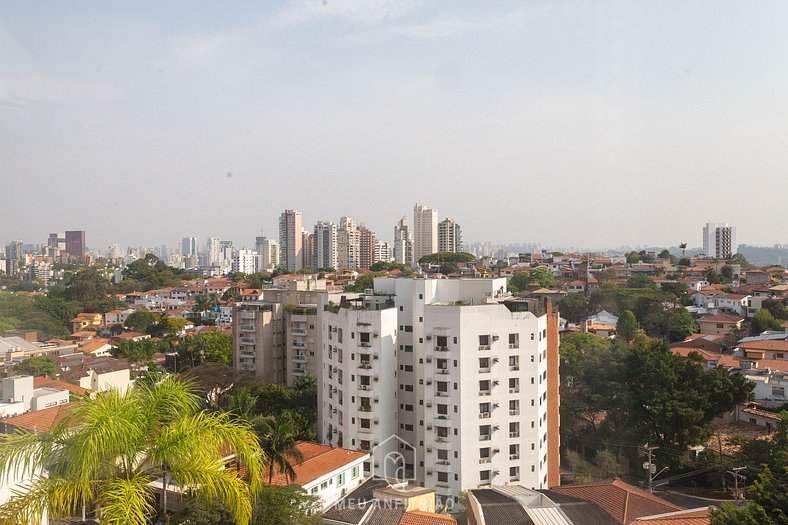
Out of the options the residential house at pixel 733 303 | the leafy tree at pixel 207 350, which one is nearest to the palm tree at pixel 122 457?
the leafy tree at pixel 207 350

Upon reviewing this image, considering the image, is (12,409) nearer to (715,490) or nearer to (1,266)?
(715,490)

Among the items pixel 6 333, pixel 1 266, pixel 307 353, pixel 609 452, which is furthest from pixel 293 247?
pixel 609 452

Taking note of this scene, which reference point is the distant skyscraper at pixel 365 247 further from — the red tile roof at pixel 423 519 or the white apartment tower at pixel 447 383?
the red tile roof at pixel 423 519

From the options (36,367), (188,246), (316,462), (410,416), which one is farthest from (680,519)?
(188,246)

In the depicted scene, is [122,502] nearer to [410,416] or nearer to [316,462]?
[316,462]

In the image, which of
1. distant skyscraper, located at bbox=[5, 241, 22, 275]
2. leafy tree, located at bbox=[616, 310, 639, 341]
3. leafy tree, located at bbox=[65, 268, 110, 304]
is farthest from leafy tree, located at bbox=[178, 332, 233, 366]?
distant skyscraper, located at bbox=[5, 241, 22, 275]

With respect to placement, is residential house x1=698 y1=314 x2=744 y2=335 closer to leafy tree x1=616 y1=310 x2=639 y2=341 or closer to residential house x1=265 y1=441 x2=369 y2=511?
leafy tree x1=616 y1=310 x2=639 y2=341
